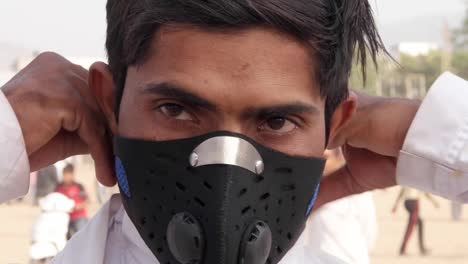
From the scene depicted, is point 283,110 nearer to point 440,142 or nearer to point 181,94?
point 181,94

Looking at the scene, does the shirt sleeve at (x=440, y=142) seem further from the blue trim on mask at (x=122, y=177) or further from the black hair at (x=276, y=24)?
the blue trim on mask at (x=122, y=177)

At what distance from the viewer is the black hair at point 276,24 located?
233 centimetres

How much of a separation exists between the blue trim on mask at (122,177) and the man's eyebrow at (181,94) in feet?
0.81

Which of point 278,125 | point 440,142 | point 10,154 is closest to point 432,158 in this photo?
point 440,142

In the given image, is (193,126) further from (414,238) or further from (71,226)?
(414,238)

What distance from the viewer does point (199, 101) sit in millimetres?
2299

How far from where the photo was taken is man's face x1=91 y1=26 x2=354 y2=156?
7.55 ft

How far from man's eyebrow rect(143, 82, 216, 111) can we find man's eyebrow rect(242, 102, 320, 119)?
0.08 metres

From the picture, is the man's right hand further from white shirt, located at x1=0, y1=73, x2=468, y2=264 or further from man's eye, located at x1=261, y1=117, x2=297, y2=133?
man's eye, located at x1=261, y1=117, x2=297, y2=133

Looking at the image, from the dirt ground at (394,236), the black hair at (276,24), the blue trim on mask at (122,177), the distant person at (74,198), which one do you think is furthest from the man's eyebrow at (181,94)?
the dirt ground at (394,236)

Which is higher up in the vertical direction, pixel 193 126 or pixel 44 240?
pixel 193 126

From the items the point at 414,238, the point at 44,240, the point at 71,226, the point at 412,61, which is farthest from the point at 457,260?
the point at 412,61

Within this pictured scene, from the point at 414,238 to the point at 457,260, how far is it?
4.82 m

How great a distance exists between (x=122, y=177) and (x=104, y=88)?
23 cm
